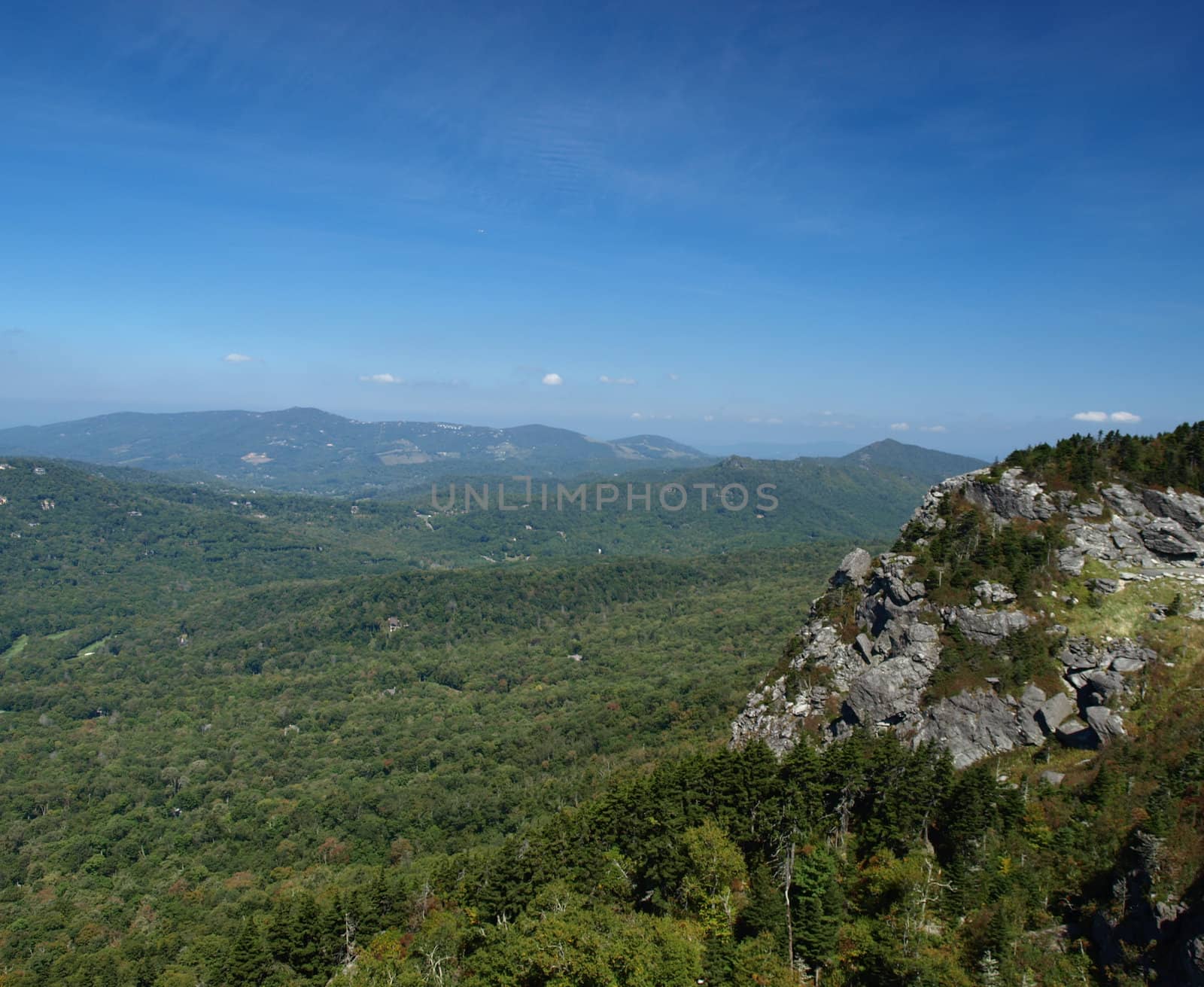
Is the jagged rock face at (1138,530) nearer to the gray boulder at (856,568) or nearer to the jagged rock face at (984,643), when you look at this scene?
the jagged rock face at (984,643)

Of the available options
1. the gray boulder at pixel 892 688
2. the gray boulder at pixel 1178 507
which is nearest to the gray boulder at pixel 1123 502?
the gray boulder at pixel 1178 507

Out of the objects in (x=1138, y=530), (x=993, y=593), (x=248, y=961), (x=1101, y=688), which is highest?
(x=1138, y=530)

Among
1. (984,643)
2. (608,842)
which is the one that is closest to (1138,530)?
(984,643)

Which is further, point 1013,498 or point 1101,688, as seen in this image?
point 1013,498

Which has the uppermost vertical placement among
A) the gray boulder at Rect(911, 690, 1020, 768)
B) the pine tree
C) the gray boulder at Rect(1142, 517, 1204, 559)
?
the gray boulder at Rect(1142, 517, 1204, 559)

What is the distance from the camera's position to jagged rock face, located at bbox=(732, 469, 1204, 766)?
49.7 m

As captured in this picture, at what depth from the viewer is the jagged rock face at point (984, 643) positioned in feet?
163

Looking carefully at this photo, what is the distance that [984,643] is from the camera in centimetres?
5631

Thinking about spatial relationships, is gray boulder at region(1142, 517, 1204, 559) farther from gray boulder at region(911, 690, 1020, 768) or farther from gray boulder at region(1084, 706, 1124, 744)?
gray boulder at region(911, 690, 1020, 768)

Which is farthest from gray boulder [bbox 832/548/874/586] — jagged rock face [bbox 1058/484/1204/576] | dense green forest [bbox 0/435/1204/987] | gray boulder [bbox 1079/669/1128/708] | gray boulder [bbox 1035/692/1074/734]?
gray boulder [bbox 1079/669/1128/708]

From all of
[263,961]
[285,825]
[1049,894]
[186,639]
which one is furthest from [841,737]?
[186,639]

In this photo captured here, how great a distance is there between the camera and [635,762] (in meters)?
87.4

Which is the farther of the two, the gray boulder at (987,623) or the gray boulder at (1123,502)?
the gray boulder at (1123,502)

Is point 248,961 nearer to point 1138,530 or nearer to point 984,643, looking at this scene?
point 984,643
